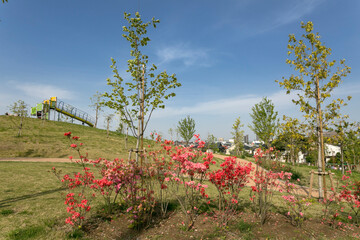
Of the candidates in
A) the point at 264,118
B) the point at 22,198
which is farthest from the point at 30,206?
the point at 264,118

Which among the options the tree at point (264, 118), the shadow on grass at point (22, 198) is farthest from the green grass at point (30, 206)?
the tree at point (264, 118)

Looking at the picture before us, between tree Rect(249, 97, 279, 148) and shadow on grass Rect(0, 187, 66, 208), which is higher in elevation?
tree Rect(249, 97, 279, 148)

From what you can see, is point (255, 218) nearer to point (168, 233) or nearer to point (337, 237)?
point (337, 237)

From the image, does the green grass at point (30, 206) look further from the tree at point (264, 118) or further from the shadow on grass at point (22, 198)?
the tree at point (264, 118)

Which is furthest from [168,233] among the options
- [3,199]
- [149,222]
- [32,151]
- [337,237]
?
[32,151]

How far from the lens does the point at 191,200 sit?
15.8 ft

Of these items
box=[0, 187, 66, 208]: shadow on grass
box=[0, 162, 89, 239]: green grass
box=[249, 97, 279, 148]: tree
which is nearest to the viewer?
box=[0, 162, 89, 239]: green grass

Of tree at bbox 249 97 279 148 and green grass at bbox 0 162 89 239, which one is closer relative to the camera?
green grass at bbox 0 162 89 239

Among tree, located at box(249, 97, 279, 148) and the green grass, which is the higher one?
tree, located at box(249, 97, 279, 148)

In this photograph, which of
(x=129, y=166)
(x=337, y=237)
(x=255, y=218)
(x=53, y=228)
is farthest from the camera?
(x=255, y=218)

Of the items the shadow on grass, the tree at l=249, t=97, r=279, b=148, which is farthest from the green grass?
the tree at l=249, t=97, r=279, b=148

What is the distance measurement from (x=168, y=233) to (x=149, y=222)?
1.89 feet

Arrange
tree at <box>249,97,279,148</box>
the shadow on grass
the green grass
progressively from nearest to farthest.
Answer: the green grass, the shadow on grass, tree at <box>249,97,279,148</box>

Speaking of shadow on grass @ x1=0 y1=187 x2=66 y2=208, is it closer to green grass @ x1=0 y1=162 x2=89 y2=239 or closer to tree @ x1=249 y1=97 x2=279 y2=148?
green grass @ x1=0 y1=162 x2=89 y2=239
